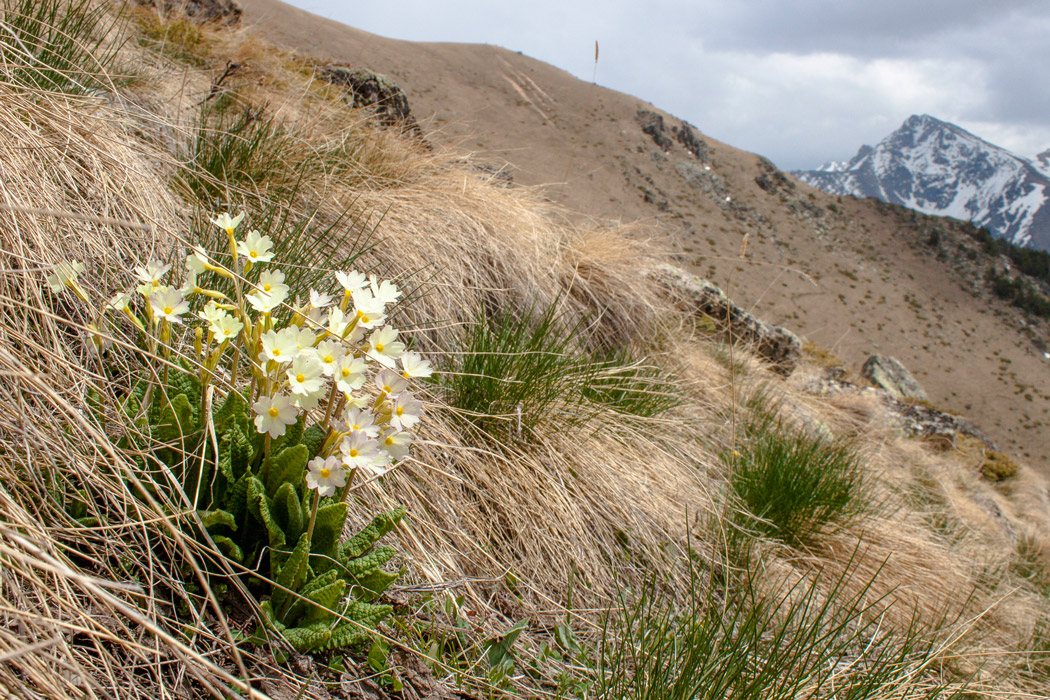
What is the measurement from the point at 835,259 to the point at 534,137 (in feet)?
70.1

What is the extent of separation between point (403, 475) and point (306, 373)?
784 millimetres

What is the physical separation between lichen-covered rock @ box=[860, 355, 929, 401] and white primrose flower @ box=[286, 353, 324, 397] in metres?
12.4

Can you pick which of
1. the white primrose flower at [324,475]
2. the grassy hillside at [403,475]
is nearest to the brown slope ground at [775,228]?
the grassy hillside at [403,475]

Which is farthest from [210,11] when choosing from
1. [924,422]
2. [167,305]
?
[924,422]

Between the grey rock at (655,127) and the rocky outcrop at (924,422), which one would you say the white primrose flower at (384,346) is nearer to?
the rocky outcrop at (924,422)

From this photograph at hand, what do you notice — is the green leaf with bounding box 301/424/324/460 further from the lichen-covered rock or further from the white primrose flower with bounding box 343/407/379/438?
the lichen-covered rock

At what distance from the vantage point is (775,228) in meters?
39.6

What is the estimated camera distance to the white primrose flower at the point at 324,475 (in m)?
0.96

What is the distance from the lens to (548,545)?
184 centimetres

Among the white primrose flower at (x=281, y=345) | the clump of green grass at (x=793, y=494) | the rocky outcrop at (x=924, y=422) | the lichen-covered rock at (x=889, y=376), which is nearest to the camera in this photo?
the white primrose flower at (x=281, y=345)

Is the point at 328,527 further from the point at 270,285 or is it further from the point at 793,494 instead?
the point at 793,494

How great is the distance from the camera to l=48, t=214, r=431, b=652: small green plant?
981mm

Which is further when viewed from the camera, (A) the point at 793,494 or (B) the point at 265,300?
(A) the point at 793,494

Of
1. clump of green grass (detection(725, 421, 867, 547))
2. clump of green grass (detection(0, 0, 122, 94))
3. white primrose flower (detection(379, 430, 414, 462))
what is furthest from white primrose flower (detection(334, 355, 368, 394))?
clump of green grass (detection(725, 421, 867, 547))
